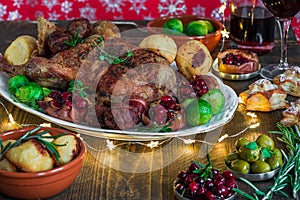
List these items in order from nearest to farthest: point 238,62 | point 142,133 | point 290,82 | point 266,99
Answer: point 142,133 < point 266,99 < point 290,82 < point 238,62

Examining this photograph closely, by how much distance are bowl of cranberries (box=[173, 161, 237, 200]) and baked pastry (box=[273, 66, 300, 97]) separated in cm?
62

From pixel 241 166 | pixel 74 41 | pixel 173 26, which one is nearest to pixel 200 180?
pixel 241 166

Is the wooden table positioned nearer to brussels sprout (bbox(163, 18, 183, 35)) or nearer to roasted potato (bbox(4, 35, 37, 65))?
roasted potato (bbox(4, 35, 37, 65))

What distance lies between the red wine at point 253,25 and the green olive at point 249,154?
0.85 metres

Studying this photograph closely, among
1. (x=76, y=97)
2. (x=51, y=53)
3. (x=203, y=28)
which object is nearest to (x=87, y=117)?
(x=76, y=97)

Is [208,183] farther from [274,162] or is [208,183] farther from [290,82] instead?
[290,82]

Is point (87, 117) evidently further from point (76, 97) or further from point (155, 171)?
point (155, 171)

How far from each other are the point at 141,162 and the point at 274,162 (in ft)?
1.00

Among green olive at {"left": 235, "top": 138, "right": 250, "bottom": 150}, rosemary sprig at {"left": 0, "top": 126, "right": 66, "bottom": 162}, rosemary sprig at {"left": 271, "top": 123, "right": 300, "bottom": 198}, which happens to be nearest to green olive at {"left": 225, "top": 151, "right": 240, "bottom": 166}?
green olive at {"left": 235, "top": 138, "right": 250, "bottom": 150}

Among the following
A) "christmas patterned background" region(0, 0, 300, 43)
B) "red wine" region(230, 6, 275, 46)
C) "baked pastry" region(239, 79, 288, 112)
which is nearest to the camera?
"baked pastry" region(239, 79, 288, 112)

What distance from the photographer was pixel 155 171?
1356mm

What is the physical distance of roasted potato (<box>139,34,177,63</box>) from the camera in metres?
1.73

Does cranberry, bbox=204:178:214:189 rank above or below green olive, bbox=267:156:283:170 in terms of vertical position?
above

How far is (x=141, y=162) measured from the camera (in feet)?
4.58
